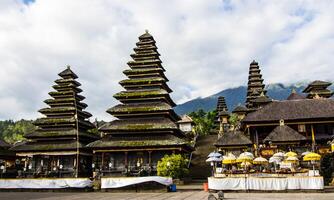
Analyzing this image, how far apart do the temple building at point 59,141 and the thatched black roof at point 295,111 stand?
2233 cm

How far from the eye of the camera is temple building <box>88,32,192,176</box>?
125 ft

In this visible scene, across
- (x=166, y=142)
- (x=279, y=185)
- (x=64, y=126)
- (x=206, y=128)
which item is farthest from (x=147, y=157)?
(x=206, y=128)

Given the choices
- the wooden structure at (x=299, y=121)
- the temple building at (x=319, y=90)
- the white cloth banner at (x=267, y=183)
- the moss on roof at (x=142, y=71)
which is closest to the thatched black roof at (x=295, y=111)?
the wooden structure at (x=299, y=121)

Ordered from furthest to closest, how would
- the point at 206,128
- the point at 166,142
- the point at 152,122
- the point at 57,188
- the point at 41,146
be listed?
1. the point at 206,128
2. the point at 41,146
3. the point at 152,122
4. the point at 166,142
5. the point at 57,188

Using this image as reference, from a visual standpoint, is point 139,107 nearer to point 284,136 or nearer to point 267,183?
point 284,136

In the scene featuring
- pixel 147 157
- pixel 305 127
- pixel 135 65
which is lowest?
pixel 147 157

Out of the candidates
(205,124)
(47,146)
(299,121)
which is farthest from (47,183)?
(205,124)

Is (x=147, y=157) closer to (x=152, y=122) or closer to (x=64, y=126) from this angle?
(x=152, y=122)

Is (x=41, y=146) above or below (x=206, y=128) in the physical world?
below

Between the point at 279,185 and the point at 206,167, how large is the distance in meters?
21.2

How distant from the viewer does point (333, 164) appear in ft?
106

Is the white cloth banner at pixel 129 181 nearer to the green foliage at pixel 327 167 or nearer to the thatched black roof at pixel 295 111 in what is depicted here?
the thatched black roof at pixel 295 111

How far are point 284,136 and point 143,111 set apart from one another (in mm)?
16544

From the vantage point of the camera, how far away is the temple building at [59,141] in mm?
42688
